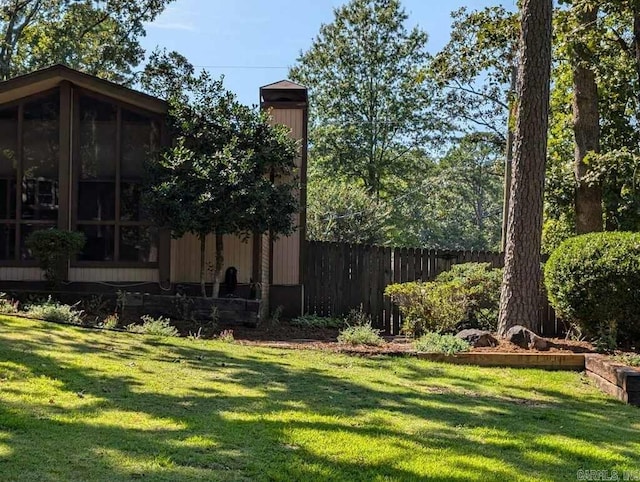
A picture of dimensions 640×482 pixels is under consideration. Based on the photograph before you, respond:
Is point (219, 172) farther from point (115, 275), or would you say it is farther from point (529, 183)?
point (529, 183)

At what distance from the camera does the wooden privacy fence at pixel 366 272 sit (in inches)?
412

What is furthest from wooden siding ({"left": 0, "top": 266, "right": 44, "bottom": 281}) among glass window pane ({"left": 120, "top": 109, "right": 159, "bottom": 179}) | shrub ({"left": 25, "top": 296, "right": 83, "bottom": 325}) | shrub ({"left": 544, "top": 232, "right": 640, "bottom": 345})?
shrub ({"left": 544, "top": 232, "right": 640, "bottom": 345})

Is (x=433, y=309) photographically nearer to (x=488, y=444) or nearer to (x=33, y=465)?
(x=488, y=444)

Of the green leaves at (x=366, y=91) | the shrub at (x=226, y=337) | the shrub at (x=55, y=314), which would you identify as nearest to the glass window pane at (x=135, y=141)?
the shrub at (x=55, y=314)

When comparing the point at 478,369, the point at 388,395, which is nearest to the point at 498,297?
the point at 478,369

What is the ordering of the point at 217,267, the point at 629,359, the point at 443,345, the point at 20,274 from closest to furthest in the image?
the point at 629,359 < the point at 443,345 < the point at 217,267 < the point at 20,274

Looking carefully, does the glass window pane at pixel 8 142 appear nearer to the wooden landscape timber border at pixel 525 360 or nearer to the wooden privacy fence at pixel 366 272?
the wooden privacy fence at pixel 366 272

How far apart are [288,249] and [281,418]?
6.53 meters

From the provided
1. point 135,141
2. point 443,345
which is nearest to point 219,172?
point 135,141

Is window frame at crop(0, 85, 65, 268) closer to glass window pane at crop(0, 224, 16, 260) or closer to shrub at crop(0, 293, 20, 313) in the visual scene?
glass window pane at crop(0, 224, 16, 260)

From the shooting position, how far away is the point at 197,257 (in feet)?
33.5

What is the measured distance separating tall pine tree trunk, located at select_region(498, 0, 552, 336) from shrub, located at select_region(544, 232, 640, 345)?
0.49m

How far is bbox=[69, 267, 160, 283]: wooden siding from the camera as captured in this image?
→ 386 inches

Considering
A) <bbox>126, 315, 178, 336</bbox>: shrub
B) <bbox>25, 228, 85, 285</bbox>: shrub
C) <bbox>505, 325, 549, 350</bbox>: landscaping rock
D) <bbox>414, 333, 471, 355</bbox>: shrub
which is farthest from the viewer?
<bbox>25, 228, 85, 285</bbox>: shrub
